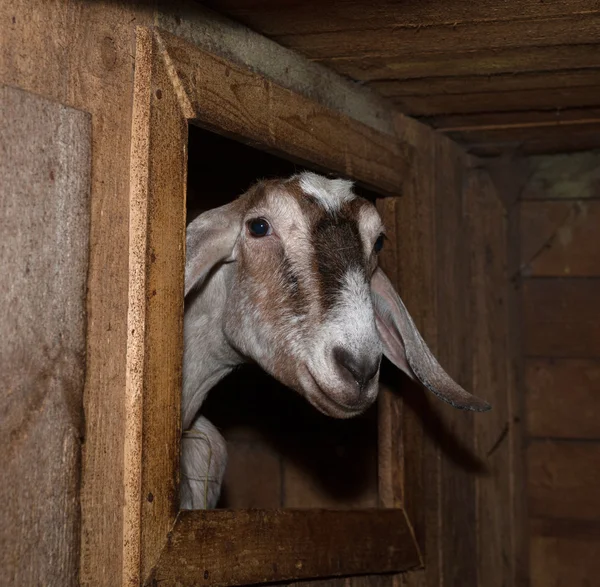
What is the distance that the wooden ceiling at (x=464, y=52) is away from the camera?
325 cm

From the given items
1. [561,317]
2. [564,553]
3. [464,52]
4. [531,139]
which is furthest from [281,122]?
[564,553]

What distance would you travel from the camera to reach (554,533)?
4.97 m

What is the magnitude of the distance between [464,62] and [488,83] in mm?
301

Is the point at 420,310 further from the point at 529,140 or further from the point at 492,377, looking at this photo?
the point at 529,140

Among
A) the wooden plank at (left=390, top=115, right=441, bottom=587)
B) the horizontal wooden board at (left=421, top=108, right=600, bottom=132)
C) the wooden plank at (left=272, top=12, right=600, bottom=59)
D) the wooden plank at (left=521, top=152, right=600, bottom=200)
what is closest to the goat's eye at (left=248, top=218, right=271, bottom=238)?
the wooden plank at (left=272, top=12, right=600, bottom=59)

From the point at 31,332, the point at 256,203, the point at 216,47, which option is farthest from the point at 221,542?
the point at 216,47

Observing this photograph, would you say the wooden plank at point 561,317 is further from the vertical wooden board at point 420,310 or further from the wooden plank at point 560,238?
the vertical wooden board at point 420,310

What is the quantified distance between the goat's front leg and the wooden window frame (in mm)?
631

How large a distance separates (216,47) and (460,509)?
8.47 ft

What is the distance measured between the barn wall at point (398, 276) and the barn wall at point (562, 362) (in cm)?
13

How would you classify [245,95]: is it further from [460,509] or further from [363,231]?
[460,509]

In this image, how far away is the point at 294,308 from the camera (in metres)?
3.46

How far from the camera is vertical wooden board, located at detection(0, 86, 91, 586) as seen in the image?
2340 millimetres

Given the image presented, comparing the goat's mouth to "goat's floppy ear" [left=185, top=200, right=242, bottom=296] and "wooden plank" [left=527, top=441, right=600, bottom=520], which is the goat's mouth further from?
"wooden plank" [left=527, top=441, right=600, bottom=520]
